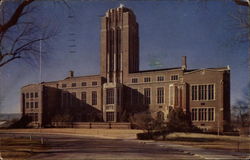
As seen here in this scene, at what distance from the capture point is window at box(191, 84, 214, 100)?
148ft

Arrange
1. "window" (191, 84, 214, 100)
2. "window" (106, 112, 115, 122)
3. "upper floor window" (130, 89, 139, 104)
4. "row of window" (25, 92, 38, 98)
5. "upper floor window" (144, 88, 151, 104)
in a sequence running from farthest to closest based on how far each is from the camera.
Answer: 1. "row of window" (25, 92, 38, 98)
2. "upper floor window" (130, 89, 139, 104)
3. "window" (106, 112, 115, 122)
4. "upper floor window" (144, 88, 151, 104)
5. "window" (191, 84, 214, 100)

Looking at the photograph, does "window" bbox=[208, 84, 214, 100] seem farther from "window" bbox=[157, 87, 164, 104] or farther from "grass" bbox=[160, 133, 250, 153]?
"grass" bbox=[160, 133, 250, 153]

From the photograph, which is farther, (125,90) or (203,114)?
(125,90)

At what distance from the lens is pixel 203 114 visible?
45031 millimetres

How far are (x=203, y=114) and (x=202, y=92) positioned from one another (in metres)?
3.65

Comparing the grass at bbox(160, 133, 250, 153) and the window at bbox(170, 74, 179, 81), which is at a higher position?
the window at bbox(170, 74, 179, 81)

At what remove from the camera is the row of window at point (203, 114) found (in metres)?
44.5

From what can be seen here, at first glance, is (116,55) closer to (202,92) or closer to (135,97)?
(135,97)

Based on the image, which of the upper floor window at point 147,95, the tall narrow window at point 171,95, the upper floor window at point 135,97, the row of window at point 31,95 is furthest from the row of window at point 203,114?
the row of window at point 31,95

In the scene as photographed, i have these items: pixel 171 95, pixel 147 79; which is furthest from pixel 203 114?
pixel 147 79

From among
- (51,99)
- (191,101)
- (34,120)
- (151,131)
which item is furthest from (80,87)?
(151,131)

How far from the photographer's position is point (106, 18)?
53594 mm

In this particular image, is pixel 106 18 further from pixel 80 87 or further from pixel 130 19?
pixel 80 87

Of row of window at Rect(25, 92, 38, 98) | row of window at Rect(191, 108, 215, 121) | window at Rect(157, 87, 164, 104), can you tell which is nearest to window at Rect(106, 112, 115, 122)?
window at Rect(157, 87, 164, 104)
